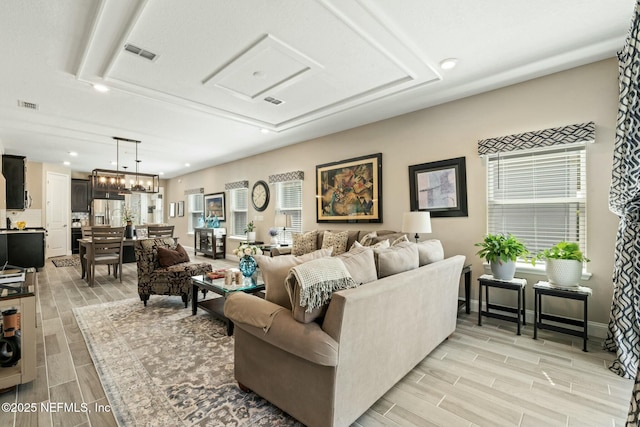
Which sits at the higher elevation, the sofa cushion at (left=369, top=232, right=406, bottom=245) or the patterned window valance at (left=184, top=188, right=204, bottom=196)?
the patterned window valance at (left=184, top=188, right=204, bottom=196)

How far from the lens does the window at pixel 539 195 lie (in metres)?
3.04

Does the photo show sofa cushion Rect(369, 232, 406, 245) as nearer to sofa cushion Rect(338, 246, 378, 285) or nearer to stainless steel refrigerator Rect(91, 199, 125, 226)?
sofa cushion Rect(338, 246, 378, 285)

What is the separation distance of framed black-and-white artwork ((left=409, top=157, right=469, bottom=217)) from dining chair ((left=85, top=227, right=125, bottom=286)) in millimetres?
4997

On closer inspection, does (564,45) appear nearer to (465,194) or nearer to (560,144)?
(560,144)

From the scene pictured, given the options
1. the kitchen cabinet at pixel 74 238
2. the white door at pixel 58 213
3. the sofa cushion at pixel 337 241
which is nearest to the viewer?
the sofa cushion at pixel 337 241

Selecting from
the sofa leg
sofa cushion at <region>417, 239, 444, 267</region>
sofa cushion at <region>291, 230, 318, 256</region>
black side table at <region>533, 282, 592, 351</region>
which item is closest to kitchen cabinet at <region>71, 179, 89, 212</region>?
the sofa leg

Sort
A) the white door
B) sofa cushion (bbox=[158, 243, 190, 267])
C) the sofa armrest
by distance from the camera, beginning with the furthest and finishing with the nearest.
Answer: the white door, sofa cushion (bbox=[158, 243, 190, 267]), the sofa armrest

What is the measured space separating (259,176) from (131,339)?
4680mm

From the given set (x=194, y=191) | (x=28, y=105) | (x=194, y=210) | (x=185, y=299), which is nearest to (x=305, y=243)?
(x=185, y=299)

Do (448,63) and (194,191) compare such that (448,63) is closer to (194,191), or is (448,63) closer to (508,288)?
(508,288)

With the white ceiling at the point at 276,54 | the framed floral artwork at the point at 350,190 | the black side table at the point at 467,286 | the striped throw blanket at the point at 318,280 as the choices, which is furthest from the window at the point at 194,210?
the striped throw blanket at the point at 318,280

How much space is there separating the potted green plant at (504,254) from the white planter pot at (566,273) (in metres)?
0.31

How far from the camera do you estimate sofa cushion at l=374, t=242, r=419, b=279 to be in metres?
2.15

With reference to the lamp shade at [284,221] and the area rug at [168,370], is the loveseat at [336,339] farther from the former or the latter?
the lamp shade at [284,221]
